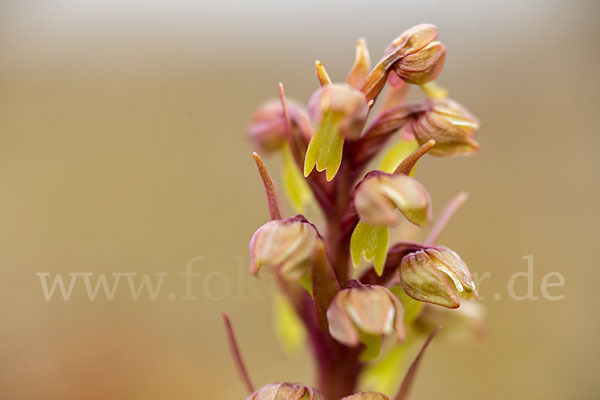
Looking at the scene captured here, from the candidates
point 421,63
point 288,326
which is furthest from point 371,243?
point 288,326

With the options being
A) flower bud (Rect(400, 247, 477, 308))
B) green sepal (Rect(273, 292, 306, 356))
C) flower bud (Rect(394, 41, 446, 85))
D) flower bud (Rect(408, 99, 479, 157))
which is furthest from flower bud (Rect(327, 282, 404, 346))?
green sepal (Rect(273, 292, 306, 356))

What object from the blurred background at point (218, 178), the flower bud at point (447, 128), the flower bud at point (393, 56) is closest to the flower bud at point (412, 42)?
the flower bud at point (393, 56)

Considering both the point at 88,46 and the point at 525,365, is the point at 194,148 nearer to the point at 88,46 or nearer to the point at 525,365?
the point at 88,46

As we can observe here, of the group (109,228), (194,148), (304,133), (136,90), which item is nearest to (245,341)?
(109,228)

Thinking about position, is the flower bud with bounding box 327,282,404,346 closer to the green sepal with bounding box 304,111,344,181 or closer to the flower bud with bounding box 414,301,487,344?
the green sepal with bounding box 304,111,344,181

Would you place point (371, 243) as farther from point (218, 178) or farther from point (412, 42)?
point (218, 178)

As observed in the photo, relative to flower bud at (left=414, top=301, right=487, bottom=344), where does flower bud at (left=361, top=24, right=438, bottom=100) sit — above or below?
above
